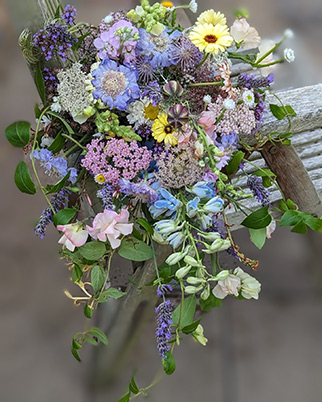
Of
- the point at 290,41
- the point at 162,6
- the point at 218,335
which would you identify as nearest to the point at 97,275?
the point at 162,6

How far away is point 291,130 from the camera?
1.04 meters

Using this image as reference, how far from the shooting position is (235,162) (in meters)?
0.89

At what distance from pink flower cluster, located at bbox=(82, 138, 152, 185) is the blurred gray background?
78 centimetres

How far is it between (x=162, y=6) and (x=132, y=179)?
0.29 metres

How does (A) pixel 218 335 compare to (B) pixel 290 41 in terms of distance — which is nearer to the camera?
(A) pixel 218 335

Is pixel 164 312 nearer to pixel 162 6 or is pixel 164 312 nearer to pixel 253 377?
pixel 162 6

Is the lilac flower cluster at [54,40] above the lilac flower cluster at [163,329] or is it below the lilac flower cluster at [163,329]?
above

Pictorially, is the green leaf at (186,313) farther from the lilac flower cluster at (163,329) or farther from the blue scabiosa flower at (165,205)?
the blue scabiosa flower at (165,205)

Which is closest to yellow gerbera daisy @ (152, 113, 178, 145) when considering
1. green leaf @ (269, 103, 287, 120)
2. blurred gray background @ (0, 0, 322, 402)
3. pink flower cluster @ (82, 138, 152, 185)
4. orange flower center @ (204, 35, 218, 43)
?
pink flower cluster @ (82, 138, 152, 185)

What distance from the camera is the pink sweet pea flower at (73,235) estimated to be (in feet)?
2.83

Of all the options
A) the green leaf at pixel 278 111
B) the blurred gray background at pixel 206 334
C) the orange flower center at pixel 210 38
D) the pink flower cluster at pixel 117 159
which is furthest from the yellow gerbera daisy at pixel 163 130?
the blurred gray background at pixel 206 334

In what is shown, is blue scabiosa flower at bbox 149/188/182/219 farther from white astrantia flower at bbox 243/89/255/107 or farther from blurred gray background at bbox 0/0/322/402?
blurred gray background at bbox 0/0/322/402

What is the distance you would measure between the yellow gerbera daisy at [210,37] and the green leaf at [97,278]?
41 cm

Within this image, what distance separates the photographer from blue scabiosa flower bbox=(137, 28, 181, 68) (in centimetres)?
83
